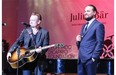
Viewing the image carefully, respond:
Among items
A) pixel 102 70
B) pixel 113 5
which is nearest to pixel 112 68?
pixel 102 70

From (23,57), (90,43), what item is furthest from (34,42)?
(90,43)

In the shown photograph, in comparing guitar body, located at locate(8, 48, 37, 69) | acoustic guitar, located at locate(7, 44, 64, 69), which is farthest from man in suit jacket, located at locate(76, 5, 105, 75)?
guitar body, located at locate(8, 48, 37, 69)

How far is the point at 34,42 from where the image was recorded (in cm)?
491

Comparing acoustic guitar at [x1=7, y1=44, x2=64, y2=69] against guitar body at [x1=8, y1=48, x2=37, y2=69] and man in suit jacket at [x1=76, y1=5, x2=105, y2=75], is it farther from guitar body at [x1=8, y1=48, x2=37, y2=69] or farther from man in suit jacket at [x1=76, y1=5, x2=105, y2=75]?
man in suit jacket at [x1=76, y1=5, x2=105, y2=75]

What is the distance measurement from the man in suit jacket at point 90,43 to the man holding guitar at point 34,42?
520 millimetres

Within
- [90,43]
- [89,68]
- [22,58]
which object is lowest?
[89,68]

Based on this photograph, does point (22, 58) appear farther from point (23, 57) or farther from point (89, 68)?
point (89, 68)

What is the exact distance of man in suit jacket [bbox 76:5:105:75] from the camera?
15.0ft

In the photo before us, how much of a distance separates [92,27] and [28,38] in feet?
3.10

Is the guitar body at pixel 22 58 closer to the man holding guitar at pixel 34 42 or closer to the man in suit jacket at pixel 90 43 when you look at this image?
the man holding guitar at pixel 34 42

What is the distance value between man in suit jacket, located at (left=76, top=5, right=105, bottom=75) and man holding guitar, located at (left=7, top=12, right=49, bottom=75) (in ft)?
1.71

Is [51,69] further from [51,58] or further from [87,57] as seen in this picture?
[87,57]

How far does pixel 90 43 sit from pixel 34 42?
82 centimetres

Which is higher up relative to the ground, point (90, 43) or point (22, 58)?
point (90, 43)
